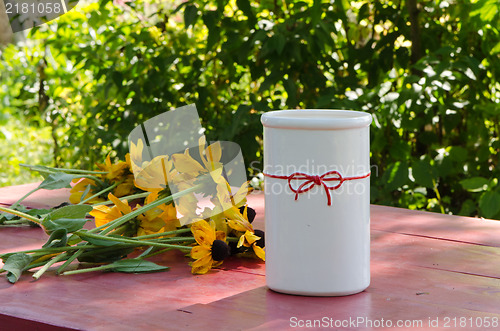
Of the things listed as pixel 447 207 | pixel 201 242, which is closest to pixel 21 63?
pixel 447 207

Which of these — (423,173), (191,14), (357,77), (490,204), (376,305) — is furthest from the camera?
(357,77)

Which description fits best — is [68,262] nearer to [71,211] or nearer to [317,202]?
[71,211]

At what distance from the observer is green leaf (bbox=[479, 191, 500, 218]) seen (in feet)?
6.48

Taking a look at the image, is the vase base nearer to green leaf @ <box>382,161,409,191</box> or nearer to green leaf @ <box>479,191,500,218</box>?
green leaf @ <box>479,191,500,218</box>

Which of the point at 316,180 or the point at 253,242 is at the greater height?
the point at 316,180

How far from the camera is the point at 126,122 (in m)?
2.69

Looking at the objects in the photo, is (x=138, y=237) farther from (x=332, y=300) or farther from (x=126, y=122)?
(x=126, y=122)

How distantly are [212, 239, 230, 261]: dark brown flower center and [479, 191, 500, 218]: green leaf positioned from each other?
4.21ft

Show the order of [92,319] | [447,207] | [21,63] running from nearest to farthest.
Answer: [92,319] < [447,207] < [21,63]

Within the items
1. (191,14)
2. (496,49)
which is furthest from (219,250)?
(496,49)

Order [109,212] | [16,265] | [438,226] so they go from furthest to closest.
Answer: [438,226], [109,212], [16,265]

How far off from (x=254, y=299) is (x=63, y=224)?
294mm

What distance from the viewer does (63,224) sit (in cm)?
91

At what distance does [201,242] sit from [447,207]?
1878 millimetres
